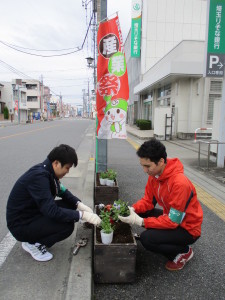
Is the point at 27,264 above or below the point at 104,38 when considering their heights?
below

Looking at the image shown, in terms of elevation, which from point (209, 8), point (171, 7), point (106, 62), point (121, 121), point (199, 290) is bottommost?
point (199, 290)

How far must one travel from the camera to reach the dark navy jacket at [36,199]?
235cm

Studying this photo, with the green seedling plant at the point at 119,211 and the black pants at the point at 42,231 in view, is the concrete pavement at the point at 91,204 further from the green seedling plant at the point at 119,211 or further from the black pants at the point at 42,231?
the green seedling plant at the point at 119,211

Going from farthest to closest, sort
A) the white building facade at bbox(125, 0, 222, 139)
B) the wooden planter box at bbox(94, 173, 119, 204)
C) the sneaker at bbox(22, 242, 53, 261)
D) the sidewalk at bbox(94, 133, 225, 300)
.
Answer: the white building facade at bbox(125, 0, 222, 139)
the wooden planter box at bbox(94, 173, 119, 204)
the sneaker at bbox(22, 242, 53, 261)
the sidewalk at bbox(94, 133, 225, 300)

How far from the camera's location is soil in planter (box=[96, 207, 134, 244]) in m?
2.52

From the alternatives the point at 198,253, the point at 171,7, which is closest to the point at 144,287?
the point at 198,253

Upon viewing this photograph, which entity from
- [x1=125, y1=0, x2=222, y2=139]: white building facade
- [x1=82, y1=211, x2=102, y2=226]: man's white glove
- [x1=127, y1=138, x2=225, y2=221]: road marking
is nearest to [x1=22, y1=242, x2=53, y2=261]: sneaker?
[x1=82, y1=211, x2=102, y2=226]: man's white glove

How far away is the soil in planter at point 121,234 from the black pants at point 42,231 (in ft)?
1.22

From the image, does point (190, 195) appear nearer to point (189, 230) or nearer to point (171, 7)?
point (189, 230)

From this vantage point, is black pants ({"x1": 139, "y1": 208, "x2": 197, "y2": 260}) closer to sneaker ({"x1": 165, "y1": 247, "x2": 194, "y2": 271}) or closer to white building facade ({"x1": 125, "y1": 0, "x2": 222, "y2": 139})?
sneaker ({"x1": 165, "y1": 247, "x2": 194, "y2": 271})

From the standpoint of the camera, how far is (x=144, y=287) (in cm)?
234

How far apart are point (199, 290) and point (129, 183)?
3498 millimetres

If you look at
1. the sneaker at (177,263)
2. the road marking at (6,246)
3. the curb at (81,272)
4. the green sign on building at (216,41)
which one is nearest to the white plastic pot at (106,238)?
the curb at (81,272)

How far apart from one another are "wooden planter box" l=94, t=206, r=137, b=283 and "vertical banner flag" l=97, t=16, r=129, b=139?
89.3 inches
